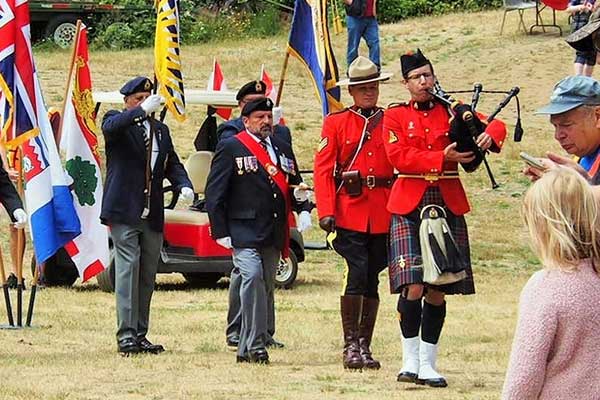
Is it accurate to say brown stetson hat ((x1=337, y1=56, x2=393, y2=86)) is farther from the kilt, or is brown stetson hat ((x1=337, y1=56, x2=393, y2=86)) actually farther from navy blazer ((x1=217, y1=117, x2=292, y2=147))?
the kilt

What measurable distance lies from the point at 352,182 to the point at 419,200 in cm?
82

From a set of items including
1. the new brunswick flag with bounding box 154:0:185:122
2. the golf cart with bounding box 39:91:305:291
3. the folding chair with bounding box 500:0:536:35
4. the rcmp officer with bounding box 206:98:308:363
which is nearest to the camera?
the rcmp officer with bounding box 206:98:308:363

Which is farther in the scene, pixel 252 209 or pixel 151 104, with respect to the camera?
pixel 151 104

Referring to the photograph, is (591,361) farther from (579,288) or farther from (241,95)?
(241,95)

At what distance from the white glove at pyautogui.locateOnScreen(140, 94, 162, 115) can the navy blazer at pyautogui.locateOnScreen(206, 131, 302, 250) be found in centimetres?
51

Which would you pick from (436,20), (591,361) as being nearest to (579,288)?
(591,361)

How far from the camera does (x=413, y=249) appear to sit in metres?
8.91

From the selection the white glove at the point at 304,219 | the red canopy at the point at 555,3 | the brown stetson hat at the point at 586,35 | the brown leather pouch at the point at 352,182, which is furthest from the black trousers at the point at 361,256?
the brown stetson hat at the point at 586,35

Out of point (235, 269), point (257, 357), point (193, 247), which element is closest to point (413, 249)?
point (257, 357)

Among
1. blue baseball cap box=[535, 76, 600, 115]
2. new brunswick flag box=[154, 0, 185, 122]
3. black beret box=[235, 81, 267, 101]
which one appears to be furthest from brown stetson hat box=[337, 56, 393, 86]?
blue baseball cap box=[535, 76, 600, 115]

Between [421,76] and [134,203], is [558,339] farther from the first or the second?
[134,203]

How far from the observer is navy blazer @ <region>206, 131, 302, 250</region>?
10039 mm

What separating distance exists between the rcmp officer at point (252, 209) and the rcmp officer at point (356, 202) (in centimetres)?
54

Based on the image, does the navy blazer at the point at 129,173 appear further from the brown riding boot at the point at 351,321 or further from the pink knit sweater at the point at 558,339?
the pink knit sweater at the point at 558,339
